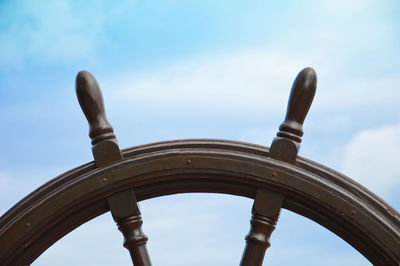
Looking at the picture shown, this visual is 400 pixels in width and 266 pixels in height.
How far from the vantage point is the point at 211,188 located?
183 centimetres

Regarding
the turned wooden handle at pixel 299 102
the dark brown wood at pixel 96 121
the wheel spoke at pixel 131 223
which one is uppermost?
the turned wooden handle at pixel 299 102

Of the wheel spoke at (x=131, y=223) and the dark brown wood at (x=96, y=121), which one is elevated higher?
the dark brown wood at (x=96, y=121)

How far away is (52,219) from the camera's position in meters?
1.83

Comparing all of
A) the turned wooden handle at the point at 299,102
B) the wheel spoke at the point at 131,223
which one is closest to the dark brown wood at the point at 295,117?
the turned wooden handle at the point at 299,102

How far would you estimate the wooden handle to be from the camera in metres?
1.83

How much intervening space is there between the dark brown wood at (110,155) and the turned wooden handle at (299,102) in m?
0.41

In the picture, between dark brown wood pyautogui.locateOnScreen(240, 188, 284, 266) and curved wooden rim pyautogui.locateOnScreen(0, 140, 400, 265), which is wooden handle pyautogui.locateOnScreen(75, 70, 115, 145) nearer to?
curved wooden rim pyautogui.locateOnScreen(0, 140, 400, 265)

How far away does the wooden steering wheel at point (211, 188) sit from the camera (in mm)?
1778

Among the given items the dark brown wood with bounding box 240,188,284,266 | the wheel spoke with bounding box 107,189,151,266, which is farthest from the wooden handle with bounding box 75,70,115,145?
the dark brown wood with bounding box 240,188,284,266

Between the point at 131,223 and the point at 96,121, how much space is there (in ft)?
0.89

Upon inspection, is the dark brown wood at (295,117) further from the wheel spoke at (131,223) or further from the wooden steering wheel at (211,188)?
the wheel spoke at (131,223)

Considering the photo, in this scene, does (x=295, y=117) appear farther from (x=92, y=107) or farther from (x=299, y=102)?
(x=92, y=107)

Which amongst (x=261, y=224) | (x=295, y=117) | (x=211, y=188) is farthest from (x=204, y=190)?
(x=295, y=117)

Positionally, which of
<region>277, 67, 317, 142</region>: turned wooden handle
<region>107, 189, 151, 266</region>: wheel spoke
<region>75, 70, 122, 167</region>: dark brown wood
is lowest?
<region>107, 189, 151, 266</region>: wheel spoke
